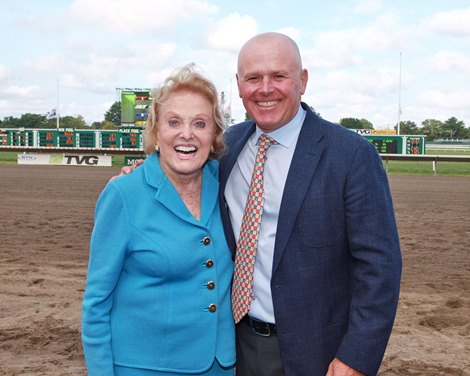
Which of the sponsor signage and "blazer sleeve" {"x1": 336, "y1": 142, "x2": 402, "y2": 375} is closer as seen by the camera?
"blazer sleeve" {"x1": 336, "y1": 142, "x2": 402, "y2": 375}

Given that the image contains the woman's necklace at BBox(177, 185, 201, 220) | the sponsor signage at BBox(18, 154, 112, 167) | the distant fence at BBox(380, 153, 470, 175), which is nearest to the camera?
the woman's necklace at BBox(177, 185, 201, 220)

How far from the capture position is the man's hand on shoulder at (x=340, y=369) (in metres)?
2.41

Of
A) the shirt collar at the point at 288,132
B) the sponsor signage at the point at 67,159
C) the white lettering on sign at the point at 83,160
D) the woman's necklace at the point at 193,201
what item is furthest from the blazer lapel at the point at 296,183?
the white lettering on sign at the point at 83,160

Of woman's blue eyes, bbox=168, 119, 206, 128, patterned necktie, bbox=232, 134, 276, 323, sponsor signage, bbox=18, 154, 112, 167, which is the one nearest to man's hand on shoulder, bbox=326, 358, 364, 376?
patterned necktie, bbox=232, 134, 276, 323

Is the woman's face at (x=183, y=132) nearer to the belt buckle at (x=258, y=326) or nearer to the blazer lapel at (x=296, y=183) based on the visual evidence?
the blazer lapel at (x=296, y=183)

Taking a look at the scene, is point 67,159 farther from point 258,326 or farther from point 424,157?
point 258,326

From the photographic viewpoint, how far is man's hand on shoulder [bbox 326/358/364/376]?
2.41 m

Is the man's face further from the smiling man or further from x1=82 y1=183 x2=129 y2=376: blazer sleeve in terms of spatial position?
x1=82 y1=183 x2=129 y2=376: blazer sleeve

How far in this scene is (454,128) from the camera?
90.2 m

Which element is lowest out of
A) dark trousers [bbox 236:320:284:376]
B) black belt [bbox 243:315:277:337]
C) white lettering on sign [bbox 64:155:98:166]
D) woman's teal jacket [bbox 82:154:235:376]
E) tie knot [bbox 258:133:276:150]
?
dark trousers [bbox 236:320:284:376]

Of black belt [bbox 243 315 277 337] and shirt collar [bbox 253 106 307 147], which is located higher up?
shirt collar [bbox 253 106 307 147]

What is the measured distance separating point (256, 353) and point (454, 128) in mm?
94681

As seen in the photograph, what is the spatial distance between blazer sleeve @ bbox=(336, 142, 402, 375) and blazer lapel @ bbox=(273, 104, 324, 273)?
176 millimetres

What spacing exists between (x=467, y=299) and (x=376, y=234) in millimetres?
5259
